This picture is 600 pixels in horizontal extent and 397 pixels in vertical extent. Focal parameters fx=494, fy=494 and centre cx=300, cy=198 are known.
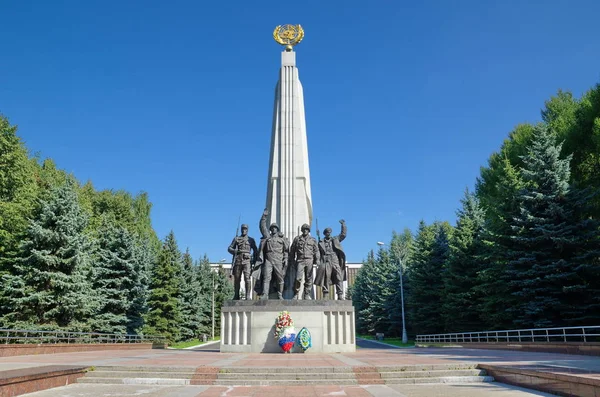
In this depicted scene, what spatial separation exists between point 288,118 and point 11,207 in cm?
1413

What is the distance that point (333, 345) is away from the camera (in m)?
16.7

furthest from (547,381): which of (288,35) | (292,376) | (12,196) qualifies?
(12,196)

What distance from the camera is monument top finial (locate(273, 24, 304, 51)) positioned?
2622 centimetres

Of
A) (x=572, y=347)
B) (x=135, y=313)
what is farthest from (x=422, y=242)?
(x=572, y=347)

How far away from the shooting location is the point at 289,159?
2422 cm

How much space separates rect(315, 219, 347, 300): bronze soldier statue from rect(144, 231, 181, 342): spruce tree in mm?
18476

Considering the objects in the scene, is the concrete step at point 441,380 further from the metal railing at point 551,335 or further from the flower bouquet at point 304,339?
the flower bouquet at point 304,339

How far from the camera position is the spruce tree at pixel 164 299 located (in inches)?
1291

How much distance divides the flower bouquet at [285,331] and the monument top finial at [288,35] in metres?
15.4

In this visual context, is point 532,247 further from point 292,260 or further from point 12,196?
point 12,196

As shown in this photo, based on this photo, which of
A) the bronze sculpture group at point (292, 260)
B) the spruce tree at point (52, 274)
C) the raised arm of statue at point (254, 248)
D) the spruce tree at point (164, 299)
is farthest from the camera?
the spruce tree at point (164, 299)

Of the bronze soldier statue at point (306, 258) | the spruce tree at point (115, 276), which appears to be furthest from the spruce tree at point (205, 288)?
the bronze soldier statue at point (306, 258)

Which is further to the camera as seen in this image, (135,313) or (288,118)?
(135,313)

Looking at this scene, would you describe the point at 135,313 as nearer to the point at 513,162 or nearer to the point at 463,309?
the point at 463,309
